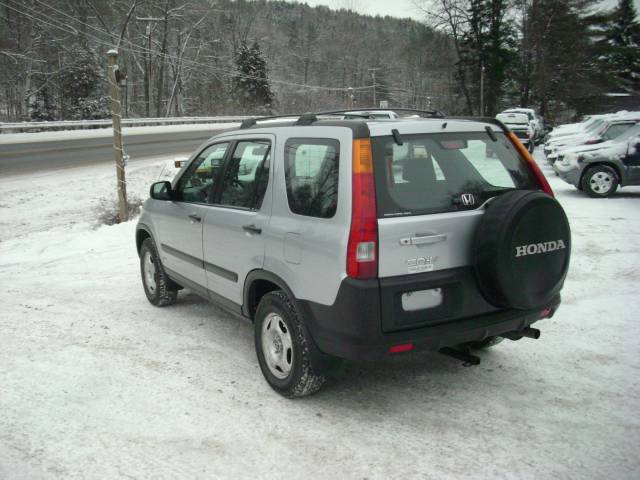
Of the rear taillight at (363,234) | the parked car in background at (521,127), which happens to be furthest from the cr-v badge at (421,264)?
the parked car in background at (521,127)

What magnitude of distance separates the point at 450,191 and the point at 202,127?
40.9 metres

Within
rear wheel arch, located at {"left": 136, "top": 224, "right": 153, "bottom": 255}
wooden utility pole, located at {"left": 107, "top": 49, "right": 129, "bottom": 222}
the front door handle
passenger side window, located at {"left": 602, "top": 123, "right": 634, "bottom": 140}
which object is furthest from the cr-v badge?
passenger side window, located at {"left": 602, "top": 123, "right": 634, "bottom": 140}

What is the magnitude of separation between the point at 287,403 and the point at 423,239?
151 centimetres

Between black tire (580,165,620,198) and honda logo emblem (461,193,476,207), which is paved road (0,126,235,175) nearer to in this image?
black tire (580,165,620,198)

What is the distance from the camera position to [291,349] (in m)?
3.80

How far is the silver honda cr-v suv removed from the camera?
3279mm

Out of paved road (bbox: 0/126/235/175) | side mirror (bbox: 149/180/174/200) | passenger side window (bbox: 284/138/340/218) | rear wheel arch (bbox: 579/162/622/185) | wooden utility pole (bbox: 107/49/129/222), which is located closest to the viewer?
passenger side window (bbox: 284/138/340/218)

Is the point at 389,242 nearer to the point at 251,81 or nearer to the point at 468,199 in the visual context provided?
the point at 468,199

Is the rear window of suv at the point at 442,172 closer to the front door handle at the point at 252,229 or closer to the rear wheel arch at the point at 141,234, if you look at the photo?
the front door handle at the point at 252,229

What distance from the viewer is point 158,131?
123 feet

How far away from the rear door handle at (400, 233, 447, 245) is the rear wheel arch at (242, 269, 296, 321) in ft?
3.12

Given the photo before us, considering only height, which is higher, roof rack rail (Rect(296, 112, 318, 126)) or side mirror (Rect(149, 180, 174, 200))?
roof rack rail (Rect(296, 112, 318, 126))

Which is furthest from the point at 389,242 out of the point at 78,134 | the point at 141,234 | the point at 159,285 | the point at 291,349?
the point at 78,134

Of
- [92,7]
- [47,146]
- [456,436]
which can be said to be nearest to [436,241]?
[456,436]
